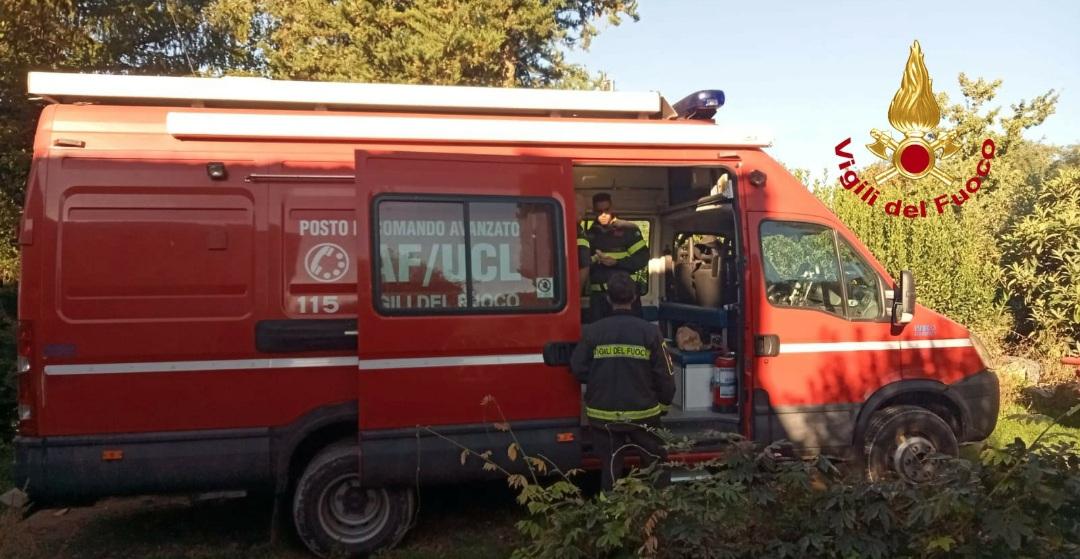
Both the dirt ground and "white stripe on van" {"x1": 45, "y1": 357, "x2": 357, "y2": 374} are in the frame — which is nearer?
"white stripe on van" {"x1": 45, "y1": 357, "x2": 357, "y2": 374}

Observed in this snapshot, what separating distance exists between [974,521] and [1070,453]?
1.80 feet

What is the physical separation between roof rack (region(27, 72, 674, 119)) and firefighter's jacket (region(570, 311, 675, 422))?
1685 mm

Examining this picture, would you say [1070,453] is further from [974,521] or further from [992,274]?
[992,274]

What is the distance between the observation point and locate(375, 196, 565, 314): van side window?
4.89 metres

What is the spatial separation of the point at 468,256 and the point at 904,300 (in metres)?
2.95

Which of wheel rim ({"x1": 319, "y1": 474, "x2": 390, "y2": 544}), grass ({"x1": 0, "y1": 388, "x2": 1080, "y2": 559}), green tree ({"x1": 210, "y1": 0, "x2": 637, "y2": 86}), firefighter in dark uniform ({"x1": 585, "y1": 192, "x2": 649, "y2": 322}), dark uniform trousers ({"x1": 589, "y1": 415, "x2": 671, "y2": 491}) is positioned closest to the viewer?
dark uniform trousers ({"x1": 589, "y1": 415, "x2": 671, "y2": 491})

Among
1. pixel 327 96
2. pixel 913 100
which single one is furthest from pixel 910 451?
pixel 913 100

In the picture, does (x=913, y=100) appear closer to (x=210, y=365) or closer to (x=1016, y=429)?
(x=1016, y=429)

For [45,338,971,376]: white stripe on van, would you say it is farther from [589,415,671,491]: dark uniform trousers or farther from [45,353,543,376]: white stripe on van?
[589,415,671,491]: dark uniform trousers

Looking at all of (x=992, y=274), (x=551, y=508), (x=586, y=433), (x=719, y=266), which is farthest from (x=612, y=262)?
(x=992, y=274)

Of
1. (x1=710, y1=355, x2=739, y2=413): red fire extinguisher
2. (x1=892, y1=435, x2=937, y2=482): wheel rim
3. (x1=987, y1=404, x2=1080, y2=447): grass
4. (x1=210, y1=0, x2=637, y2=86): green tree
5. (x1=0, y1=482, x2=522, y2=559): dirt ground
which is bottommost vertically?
(x1=0, y1=482, x2=522, y2=559): dirt ground

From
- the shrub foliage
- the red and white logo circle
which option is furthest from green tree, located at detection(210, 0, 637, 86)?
the shrub foliage

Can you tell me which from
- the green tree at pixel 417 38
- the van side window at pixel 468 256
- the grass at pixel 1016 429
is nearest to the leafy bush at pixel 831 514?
the van side window at pixel 468 256

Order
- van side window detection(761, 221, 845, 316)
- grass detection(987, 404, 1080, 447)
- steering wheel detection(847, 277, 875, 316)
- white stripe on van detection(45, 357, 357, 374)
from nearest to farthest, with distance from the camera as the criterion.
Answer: white stripe on van detection(45, 357, 357, 374)
van side window detection(761, 221, 845, 316)
steering wheel detection(847, 277, 875, 316)
grass detection(987, 404, 1080, 447)
